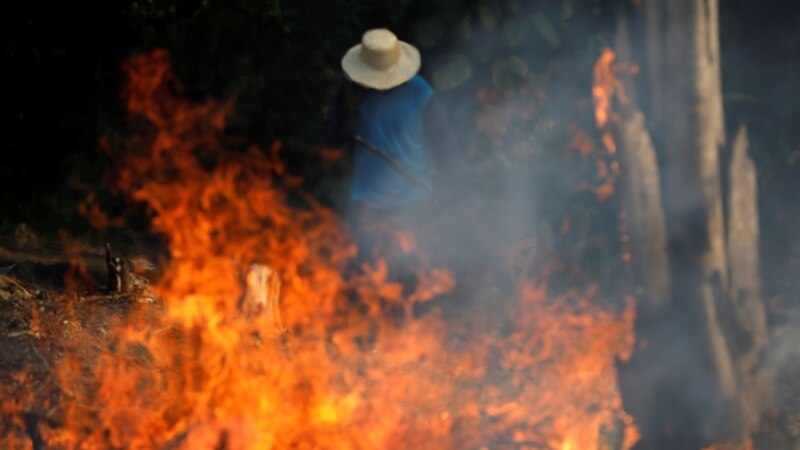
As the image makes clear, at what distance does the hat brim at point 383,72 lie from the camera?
6.32 meters

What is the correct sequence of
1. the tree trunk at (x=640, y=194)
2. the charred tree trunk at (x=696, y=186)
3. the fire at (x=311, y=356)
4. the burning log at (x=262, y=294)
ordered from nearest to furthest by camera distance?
the charred tree trunk at (x=696, y=186)
the tree trunk at (x=640, y=194)
the fire at (x=311, y=356)
the burning log at (x=262, y=294)

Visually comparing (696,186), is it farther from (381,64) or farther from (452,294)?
(452,294)

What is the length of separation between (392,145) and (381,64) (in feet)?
1.63

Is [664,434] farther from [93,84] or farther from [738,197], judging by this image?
[93,84]

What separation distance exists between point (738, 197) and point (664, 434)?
1.08 meters

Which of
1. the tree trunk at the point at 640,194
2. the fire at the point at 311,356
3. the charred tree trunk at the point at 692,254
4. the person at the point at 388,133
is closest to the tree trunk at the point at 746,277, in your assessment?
the charred tree trunk at the point at 692,254

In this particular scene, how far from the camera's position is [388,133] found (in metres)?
6.45

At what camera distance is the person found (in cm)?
636

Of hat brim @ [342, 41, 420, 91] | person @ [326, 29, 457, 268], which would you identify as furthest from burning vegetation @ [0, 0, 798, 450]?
hat brim @ [342, 41, 420, 91]

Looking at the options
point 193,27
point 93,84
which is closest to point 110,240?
point 93,84

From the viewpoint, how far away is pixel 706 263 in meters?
4.36

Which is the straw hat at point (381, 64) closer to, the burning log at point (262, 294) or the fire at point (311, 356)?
the fire at point (311, 356)

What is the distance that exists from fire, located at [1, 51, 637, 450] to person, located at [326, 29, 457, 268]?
322mm

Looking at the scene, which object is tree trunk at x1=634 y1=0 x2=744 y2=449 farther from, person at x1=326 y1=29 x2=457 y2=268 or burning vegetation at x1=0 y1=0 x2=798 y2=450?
person at x1=326 y1=29 x2=457 y2=268
